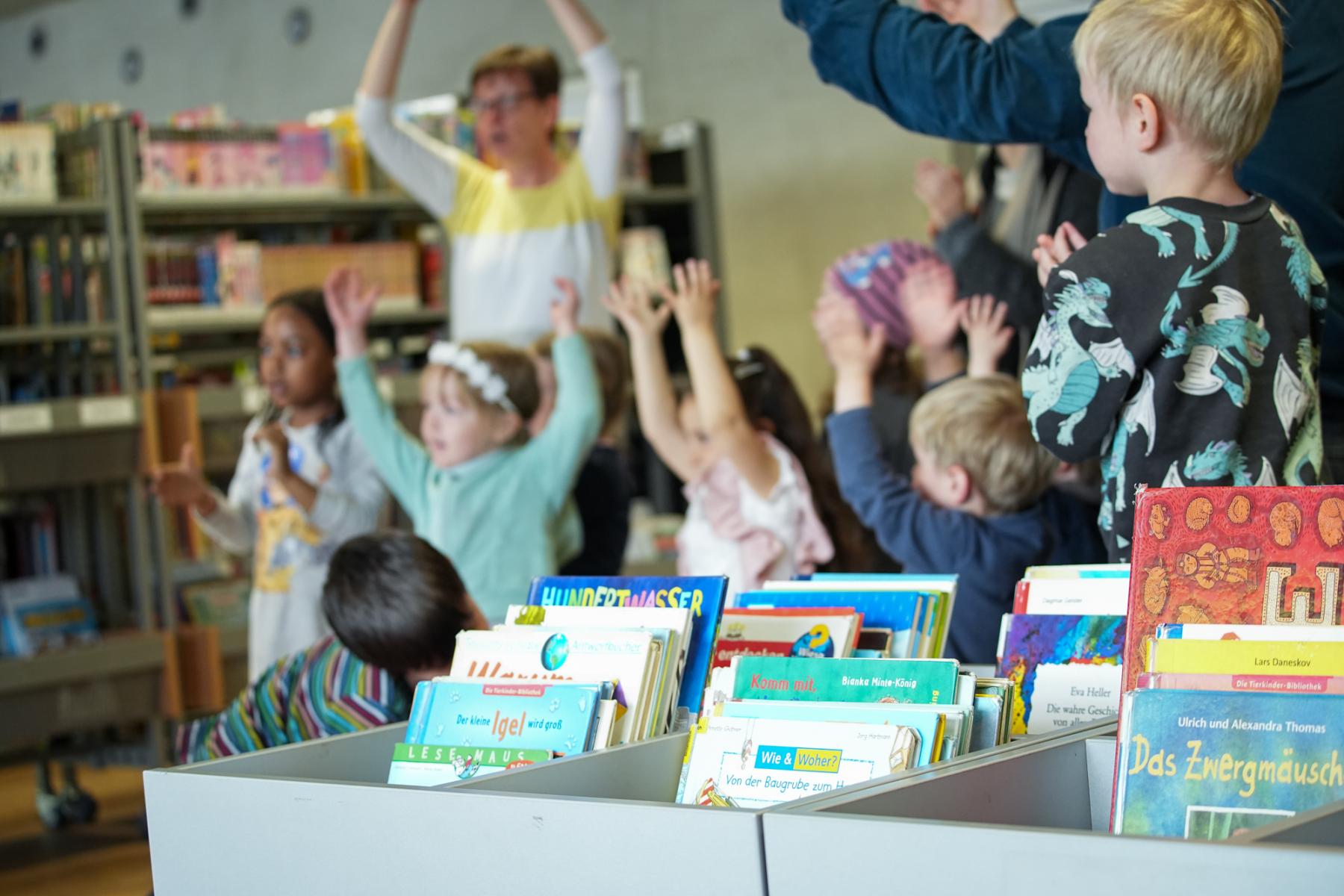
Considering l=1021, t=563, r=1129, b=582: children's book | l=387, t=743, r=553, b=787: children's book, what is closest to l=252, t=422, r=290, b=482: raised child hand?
l=387, t=743, r=553, b=787: children's book

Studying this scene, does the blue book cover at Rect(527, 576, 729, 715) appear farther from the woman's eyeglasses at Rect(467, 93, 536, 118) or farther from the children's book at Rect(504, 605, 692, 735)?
the woman's eyeglasses at Rect(467, 93, 536, 118)

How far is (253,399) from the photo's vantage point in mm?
4668

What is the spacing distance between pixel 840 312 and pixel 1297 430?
1.08m

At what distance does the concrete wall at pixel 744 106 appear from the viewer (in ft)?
25.0

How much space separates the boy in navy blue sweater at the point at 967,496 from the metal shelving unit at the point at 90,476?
111 inches

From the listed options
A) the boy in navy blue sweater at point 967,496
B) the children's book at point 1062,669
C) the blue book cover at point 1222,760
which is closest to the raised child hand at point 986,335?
the boy in navy blue sweater at point 967,496

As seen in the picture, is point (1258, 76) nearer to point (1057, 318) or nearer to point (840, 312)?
point (1057, 318)

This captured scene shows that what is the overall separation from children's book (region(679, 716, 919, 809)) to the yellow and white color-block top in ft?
8.68

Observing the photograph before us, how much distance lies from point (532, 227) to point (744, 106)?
4426 millimetres

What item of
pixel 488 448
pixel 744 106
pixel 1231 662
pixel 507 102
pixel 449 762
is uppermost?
pixel 744 106

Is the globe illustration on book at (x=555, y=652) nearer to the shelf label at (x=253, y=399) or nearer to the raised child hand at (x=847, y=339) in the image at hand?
the raised child hand at (x=847, y=339)

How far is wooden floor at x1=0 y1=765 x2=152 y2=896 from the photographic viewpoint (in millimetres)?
3744

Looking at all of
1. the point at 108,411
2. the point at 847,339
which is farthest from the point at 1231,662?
the point at 108,411

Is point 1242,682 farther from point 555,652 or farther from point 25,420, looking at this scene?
point 25,420
